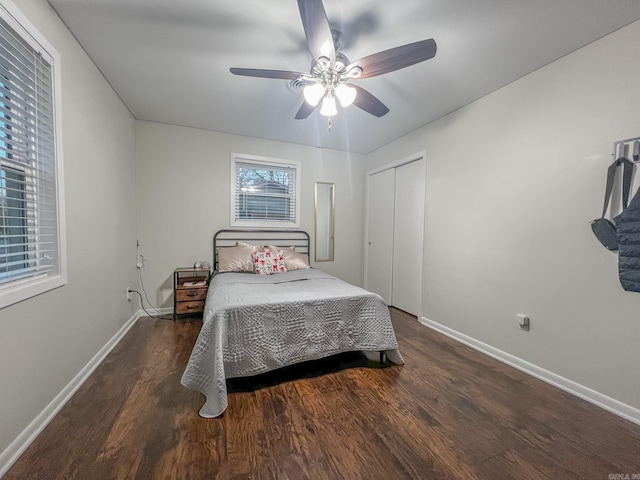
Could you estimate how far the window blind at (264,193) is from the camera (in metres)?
3.70

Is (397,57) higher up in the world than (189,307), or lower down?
higher up

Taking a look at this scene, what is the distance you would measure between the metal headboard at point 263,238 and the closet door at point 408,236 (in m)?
1.41

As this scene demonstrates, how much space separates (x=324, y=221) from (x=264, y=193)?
1.08 meters

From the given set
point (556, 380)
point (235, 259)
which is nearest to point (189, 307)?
point (235, 259)

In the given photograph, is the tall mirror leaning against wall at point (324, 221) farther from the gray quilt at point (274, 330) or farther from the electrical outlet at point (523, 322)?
the electrical outlet at point (523, 322)

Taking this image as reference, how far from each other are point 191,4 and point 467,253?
3018mm

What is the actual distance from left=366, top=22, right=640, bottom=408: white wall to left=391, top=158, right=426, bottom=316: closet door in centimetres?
40

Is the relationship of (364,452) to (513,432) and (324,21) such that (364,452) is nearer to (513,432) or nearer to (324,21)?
(513,432)

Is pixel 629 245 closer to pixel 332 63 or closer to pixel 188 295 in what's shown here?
pixel 332 63

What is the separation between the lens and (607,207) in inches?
66.2

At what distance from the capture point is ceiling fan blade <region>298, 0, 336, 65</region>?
1.21 m

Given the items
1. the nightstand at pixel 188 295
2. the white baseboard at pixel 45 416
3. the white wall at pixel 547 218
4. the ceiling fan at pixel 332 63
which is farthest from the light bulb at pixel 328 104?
the white baseboard at pixel 45 416

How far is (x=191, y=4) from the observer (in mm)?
1521

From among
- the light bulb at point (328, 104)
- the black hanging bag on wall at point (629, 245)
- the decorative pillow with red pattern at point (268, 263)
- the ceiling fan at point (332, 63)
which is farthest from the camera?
the decorative pillow with red pattern at point (268, 263)
